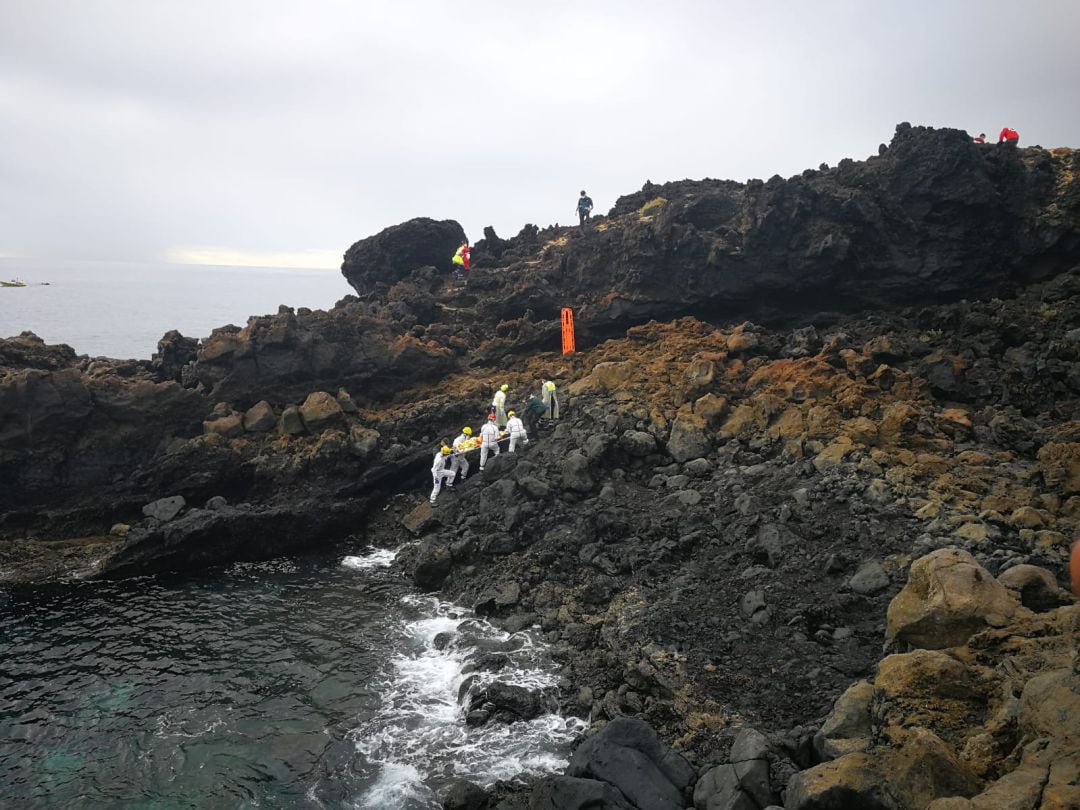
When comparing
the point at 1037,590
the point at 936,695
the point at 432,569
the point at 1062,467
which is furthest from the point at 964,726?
the point at 432,569

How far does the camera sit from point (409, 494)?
Answer: 2255cm

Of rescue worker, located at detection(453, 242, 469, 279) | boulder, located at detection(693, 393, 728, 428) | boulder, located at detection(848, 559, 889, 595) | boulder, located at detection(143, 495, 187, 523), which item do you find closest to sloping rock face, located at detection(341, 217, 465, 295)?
rescue worker, located at detection(453, 242, 469, 279)

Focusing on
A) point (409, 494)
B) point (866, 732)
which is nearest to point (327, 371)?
point (409, 494)

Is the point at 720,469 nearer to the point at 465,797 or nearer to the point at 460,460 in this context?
the point at 460,460

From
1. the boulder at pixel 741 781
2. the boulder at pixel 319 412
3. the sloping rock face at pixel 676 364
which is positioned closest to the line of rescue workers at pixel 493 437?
the sloping rock face at pixel 676 364

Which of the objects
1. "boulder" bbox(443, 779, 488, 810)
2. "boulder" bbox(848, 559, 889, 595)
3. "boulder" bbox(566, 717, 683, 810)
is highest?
"boulder" bbox(848, 559, 889, 595)

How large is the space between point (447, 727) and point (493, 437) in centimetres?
1091

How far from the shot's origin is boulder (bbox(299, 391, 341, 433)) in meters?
23.2

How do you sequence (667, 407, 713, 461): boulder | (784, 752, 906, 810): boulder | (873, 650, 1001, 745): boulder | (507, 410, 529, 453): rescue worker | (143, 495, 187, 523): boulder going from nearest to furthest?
(784, 752, 906, 810): boulder → (873, 650, 1001, 745): boulder → (667, 407, 713, 461): boulder → (143, 495, 187, 523): boulder → (507, 410, 529, 453): rescue worker

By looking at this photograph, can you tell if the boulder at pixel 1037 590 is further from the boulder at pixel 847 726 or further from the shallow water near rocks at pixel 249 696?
the shallow water near rocks at pixel 249 696

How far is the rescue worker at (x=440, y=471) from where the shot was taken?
2117 centimetres

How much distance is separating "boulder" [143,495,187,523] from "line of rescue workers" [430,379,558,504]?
26.4ft

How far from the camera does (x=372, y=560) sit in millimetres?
19672

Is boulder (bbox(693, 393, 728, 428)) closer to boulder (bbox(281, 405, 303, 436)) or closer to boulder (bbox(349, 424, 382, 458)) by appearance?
boulder (bbox(349, 424, 382, 458))
